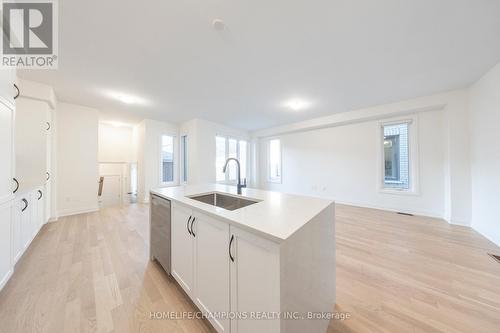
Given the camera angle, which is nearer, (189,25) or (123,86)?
(189,25)

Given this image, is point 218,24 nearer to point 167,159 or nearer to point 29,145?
point 29,145

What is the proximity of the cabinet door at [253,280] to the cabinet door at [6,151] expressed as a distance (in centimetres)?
220

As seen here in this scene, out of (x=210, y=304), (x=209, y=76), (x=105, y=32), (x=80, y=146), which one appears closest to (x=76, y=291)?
(x=210, y=304)

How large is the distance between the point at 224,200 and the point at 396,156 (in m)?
4.68

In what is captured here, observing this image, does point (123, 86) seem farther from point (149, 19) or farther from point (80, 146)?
point (80, 146)

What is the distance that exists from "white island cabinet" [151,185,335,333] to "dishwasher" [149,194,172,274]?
0.35 m

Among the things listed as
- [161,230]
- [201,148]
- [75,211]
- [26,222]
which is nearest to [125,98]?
[201,148]

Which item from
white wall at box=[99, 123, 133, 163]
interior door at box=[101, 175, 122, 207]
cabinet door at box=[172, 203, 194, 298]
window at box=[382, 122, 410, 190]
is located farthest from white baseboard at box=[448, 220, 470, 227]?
interior door at box=[101, 175, 122, 207]

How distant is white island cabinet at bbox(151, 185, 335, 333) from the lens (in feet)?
2.50

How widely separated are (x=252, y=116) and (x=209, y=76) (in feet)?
8.01

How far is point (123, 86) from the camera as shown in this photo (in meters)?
3.05

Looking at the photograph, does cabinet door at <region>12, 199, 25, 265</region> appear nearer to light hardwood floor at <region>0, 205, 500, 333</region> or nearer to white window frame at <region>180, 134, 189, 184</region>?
light hardwood floor at <region>0, 205, 500, 333</region>

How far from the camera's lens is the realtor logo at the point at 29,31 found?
5.15 feet

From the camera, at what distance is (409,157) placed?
4.00 m
